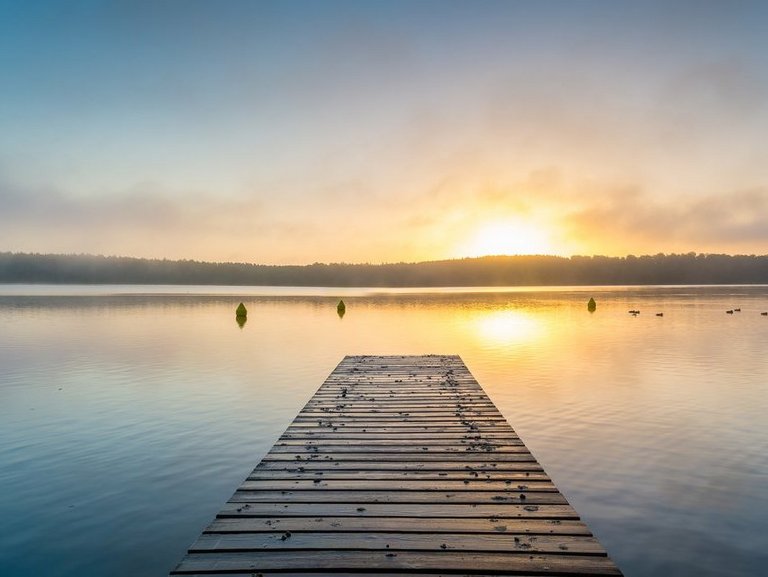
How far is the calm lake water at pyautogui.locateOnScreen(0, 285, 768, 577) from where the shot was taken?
8656 millimetres

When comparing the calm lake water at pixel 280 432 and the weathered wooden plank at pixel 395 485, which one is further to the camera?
the calm lake water at pixel 280 432

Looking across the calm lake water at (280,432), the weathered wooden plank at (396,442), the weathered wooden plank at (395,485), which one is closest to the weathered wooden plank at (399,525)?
the weathered wooden plank at (395,485)

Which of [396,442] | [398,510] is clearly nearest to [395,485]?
[398,510]

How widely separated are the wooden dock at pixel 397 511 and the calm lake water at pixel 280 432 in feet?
6.61

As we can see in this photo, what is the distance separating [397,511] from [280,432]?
8.86m

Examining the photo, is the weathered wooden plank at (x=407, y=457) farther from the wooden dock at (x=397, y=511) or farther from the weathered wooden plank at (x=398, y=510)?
the weathered wooden plank at (x=398, y=510)

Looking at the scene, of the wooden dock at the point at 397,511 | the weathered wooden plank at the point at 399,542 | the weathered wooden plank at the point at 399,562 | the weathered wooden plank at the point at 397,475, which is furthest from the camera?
the weathered wooden plank at the point at 397,475

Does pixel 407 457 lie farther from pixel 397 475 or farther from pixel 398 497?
pixel 398 497

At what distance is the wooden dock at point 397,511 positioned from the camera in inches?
222

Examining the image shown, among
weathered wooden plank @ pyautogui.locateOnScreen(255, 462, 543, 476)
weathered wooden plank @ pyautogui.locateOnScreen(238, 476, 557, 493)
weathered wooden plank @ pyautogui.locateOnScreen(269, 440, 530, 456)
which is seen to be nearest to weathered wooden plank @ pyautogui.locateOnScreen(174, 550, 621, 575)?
weathered wooden plank @ pyautogui.locateOnScreen(238, 476, 557, 493)

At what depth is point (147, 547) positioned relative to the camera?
8.49m

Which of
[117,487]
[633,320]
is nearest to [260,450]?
[117,487]

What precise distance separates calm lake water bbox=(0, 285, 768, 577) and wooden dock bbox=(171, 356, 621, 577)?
2.01 metres

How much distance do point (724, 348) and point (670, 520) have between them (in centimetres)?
2810
